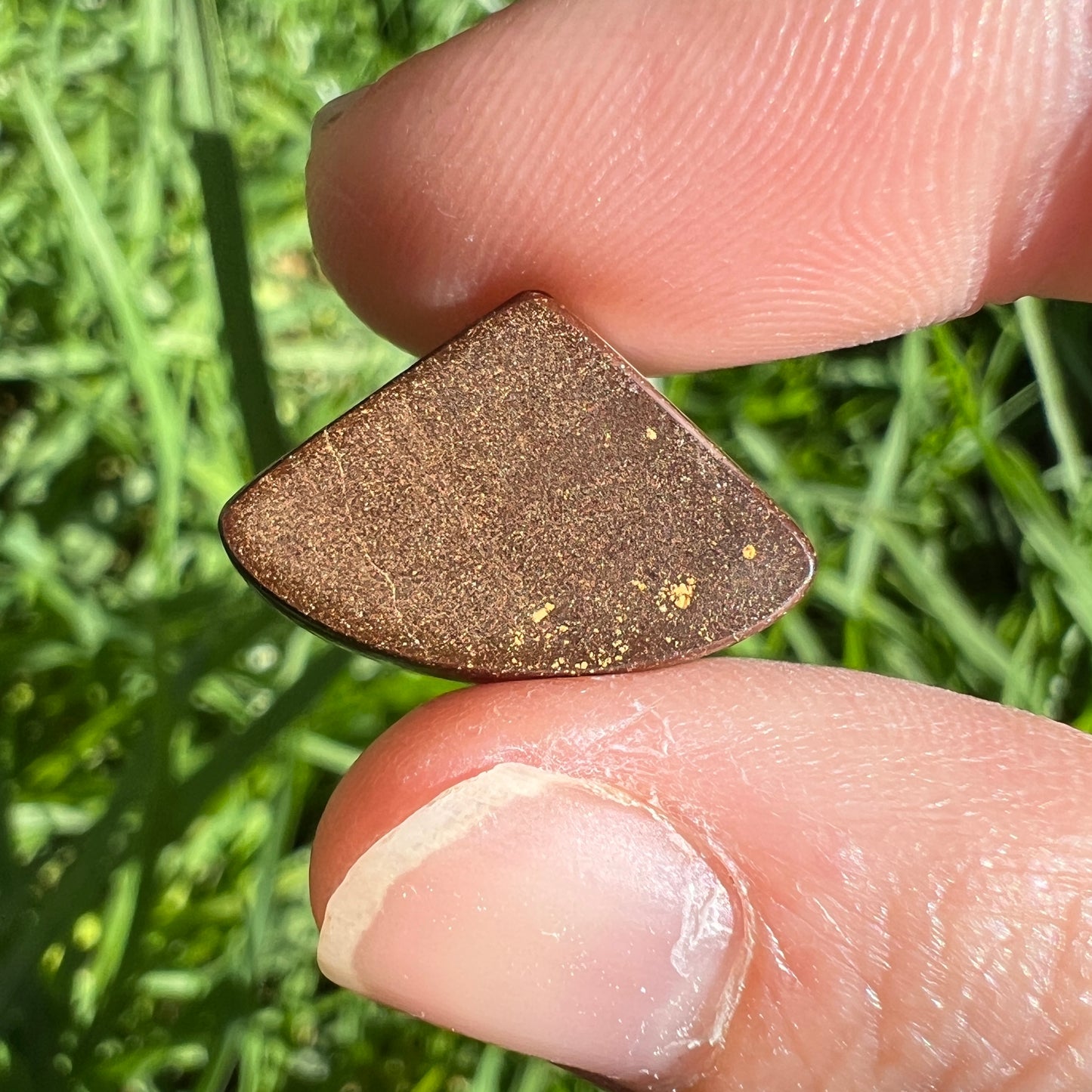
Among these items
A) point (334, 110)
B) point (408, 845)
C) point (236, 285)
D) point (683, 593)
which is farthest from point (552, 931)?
point (334, 110)

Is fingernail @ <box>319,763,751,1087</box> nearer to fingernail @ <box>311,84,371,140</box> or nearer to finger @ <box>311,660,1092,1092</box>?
finger @ <box>311,660,1092,1092</box>

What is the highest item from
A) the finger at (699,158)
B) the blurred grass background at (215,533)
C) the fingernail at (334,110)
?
the fingernail at (334,110)

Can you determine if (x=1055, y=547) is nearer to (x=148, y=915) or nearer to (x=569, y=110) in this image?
(x=569, y=110)

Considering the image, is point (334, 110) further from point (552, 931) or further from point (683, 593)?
point (552, 931)

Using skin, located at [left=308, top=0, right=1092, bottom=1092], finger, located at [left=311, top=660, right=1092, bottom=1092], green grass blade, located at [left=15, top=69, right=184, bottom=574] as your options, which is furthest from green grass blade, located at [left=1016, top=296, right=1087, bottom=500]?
green grass blade, located at [left=15, top=69, right=184, bottom=574]

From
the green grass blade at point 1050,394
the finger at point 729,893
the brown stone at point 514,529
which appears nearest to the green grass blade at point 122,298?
the brown stone at point 514,529

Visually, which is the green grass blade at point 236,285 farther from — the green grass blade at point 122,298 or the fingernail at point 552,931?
the fingernail at point 552,931

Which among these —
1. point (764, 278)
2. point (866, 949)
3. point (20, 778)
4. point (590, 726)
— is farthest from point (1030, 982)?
point (20, 778)
